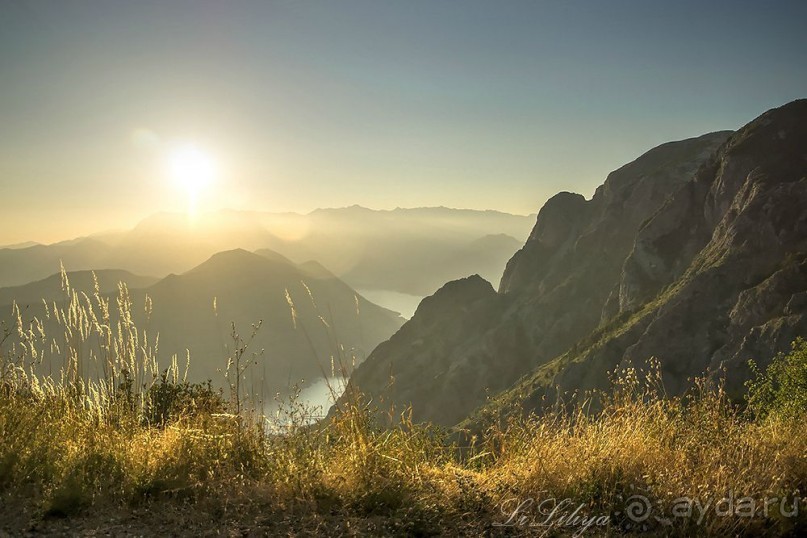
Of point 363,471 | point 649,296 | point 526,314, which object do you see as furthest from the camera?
point 526,314

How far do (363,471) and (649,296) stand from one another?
132 metres

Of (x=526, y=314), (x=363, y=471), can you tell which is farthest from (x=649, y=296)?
(x=363, y=471)

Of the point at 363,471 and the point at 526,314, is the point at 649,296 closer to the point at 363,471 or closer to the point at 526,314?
→ the point at 526,314

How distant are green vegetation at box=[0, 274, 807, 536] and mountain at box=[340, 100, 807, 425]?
89.5 ft

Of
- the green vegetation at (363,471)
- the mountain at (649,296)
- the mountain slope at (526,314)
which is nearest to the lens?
the green vegetation at (363,471)

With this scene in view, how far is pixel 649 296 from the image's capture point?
124 meters

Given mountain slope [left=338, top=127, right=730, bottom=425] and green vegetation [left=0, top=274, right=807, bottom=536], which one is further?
mountain slope [left=338, top=127, right=730, bottom=425]

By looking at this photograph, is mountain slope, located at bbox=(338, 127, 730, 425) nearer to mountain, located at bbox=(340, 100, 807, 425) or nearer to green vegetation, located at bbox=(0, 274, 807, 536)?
mountain, located at bbox=(340, 100, 807, 425)

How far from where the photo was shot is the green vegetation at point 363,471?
4910 mm

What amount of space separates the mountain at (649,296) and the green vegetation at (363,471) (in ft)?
89.5

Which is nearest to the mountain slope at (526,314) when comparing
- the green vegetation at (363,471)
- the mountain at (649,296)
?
the mountain at (649,296)

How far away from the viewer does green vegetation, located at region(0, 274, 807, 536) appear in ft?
16.1

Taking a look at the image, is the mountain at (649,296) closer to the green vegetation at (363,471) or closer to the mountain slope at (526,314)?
the mountain slope at (526,314)

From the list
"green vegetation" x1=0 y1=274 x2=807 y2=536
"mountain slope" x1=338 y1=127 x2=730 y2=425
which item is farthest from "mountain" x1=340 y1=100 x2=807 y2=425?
"green vegetation" x1=0 y1=274 x2=807 y2=536
